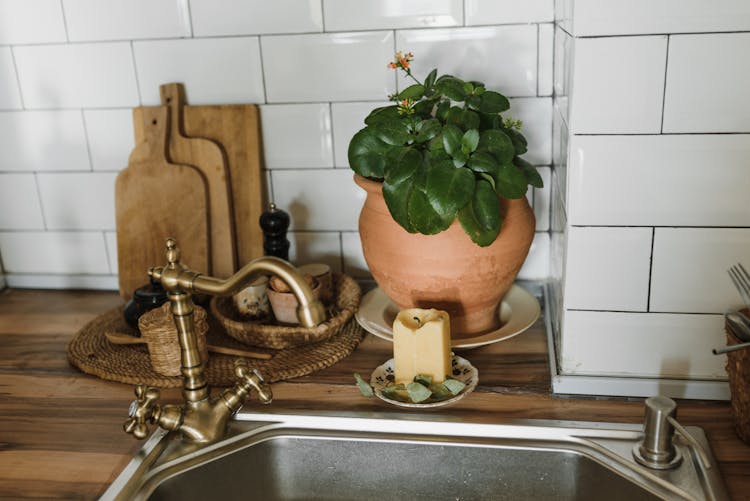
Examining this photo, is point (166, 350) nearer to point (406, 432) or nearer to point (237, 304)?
point (237, 304)

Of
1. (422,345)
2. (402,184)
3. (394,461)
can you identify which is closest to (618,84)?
(402,184)

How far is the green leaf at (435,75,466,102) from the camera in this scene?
98cm

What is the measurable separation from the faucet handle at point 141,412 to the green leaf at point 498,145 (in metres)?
0.52

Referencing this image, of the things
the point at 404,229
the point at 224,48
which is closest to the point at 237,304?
the point at 404,229

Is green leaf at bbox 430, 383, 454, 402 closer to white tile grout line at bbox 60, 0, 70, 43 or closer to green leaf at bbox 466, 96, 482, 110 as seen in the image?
green leaf at bbox 466, 96, 482, 110

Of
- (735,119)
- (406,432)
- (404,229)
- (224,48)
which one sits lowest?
(406,432)

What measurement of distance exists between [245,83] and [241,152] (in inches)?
4.7

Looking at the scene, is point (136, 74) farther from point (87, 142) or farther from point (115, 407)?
point (115, 407)

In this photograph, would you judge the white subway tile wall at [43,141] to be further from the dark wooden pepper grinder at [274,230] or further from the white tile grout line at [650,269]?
the white tile grout line at [650,269]

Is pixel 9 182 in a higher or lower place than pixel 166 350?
higher

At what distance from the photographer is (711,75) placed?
850mm

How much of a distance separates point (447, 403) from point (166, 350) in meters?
0.41

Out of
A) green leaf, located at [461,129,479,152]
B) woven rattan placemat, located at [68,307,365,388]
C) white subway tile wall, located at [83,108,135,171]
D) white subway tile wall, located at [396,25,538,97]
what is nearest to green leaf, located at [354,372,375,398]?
woven rattan placemat, located at [68,307,365,388]

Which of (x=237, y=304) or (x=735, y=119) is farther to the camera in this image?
(x=237, y=304)
